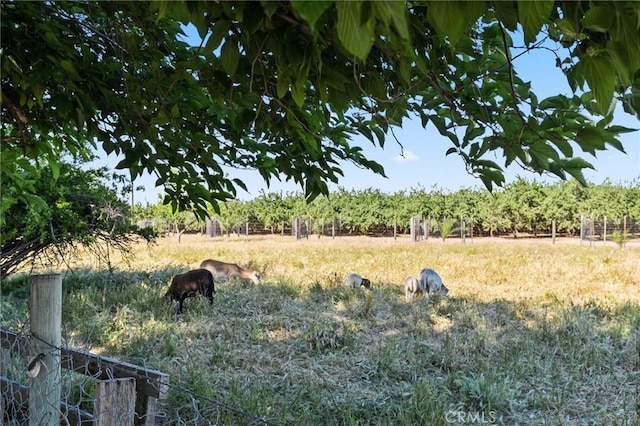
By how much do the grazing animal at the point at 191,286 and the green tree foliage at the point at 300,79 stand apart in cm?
318

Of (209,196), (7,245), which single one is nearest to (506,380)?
(209,196)

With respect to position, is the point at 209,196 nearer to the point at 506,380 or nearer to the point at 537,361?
the point at 506,380

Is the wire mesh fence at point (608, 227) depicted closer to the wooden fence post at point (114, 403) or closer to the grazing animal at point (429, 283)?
the grazing animal at point (429, 283)

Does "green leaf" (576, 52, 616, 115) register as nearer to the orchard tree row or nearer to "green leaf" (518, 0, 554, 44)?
"green leaf" (518, 0, 554, 44)

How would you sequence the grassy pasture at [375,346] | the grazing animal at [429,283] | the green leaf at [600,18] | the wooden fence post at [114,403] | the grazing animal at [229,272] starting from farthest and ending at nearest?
1. the grazing animal at [229,272]
2. the grazing animal at [429,283]
3. the grassy pasture at [375,346]
4. the wooden fence post at [114,403]
5. the green leaf at [600,18]

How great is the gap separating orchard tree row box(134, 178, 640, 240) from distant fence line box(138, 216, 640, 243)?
10 cm

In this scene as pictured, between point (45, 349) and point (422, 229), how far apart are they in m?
24.6

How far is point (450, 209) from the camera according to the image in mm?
25672

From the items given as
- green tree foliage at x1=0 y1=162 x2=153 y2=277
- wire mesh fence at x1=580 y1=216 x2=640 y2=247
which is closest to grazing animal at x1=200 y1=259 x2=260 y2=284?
green tree foliage at x1=0 y1=162 x2=153 y2=277

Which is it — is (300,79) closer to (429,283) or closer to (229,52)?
(229,52)

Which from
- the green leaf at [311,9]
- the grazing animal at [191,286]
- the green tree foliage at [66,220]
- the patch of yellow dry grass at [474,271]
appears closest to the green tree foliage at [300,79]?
the green leaf at [311,9]

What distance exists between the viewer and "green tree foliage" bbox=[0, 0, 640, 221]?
0.48m

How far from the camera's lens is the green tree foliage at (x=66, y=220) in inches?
196

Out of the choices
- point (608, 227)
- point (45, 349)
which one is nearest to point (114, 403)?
point (45, 349)
